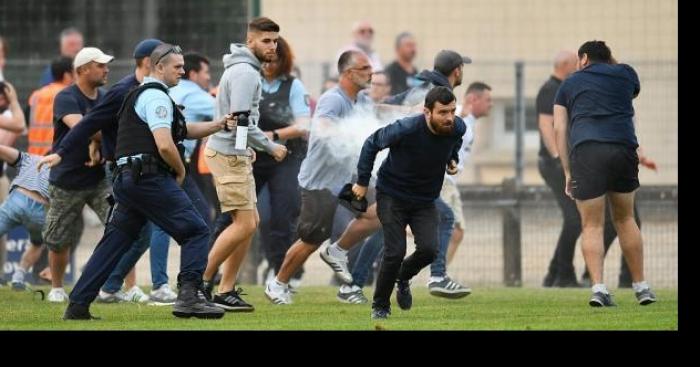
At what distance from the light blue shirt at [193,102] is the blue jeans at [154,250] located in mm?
725

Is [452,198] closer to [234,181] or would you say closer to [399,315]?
[399,315]

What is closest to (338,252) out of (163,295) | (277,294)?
A: (277,294)

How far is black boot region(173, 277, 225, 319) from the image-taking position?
11094 mm

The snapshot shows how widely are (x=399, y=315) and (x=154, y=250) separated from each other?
2.48m

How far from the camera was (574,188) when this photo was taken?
1268 cm

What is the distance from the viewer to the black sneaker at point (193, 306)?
437 inches

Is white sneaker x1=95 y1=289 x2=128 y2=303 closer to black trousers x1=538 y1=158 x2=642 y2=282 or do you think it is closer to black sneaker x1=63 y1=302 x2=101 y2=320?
black sneaker x1=63 y1=302 x2=101 y2=320

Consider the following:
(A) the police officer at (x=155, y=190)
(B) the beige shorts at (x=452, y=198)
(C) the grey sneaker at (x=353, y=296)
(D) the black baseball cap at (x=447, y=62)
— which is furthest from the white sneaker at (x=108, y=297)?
(D) the black baseball cap at (x=447, y=62)

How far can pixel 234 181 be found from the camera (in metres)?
11.9

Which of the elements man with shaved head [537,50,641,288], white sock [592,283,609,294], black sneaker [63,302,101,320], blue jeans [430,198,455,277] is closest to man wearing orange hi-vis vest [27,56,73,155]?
blue jeans [430,198,455,277]

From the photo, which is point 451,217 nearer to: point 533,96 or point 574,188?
point 574,188

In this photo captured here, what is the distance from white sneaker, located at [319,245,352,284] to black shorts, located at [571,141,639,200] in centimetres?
188

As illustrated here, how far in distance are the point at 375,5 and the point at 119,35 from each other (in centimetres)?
331

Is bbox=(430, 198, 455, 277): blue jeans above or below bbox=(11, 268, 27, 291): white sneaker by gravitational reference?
above
